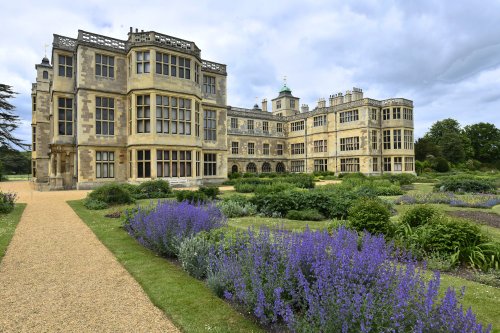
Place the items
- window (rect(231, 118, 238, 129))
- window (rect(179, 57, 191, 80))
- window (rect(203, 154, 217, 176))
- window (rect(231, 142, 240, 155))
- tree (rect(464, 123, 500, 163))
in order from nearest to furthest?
window (rect(179, 57, 191, 80)), window (rect(203, 154, 217, 176)), window (rect(231, 142, 240, 155)), window (rect(231, 118, 238, 129)), tree (rect(464, 123, 500, 163))

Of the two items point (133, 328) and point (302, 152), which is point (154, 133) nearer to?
point (133, 328)

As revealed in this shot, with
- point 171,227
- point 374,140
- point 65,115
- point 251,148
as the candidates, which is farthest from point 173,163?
point 374,140

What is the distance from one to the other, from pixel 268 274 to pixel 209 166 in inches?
930

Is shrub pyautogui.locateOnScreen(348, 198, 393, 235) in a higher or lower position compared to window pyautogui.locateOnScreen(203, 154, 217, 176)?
lower

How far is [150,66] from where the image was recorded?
21.0 metres

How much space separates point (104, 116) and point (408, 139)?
33.3m

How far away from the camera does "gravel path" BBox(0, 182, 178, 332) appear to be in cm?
380

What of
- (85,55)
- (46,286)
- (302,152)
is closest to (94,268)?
(46,286)

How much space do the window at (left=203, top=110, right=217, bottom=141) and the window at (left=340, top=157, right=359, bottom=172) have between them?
19.3 m

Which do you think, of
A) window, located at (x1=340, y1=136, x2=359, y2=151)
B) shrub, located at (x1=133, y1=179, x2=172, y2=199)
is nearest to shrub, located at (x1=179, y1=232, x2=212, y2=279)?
shrub, located at (x1=133, y1=179, x2=172, y2=199)

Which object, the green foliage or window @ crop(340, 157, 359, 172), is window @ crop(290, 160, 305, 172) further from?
the green foliage

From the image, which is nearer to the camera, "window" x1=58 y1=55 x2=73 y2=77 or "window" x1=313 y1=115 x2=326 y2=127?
"window" x1=58 y1=55 x2=73 y2=77

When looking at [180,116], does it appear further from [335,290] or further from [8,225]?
[335,290]

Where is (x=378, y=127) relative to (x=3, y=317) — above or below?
above
